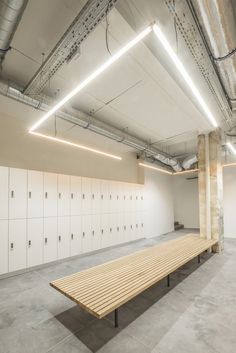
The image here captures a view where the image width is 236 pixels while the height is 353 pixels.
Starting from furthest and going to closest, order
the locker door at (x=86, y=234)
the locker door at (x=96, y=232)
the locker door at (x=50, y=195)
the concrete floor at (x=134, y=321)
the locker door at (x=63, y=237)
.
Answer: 1. the locker door at (x=96, y=232)
2. the locker door at (x=86, y=234)
3. the locker door at (x=63, y=237)
4. the locker door at (x=50, y=195)
5. the concrete floor at (x=134, y=321)

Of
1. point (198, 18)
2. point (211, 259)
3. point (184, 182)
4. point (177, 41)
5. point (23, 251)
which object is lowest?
point (211, 259)

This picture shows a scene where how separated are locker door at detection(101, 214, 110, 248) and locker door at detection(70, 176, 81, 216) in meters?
0.99

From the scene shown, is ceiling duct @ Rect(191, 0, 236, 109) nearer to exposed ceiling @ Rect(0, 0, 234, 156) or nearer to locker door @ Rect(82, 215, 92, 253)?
exposed ceiling @ Rect(0, 0, 234, 156)

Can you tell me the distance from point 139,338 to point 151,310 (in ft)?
1.91

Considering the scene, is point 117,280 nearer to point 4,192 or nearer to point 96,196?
point 4,192

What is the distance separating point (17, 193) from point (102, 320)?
2.95 m

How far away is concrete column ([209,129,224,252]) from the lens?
513cm

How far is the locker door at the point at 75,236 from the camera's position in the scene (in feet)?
16.3

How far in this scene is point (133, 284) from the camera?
2.43 meters

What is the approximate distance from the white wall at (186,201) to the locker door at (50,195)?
725 centimetres

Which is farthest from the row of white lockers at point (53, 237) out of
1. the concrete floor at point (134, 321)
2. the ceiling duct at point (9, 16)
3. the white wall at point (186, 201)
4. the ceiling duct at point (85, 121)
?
the white wall at point (186, 201)

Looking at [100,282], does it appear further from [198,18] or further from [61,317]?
[198,18]

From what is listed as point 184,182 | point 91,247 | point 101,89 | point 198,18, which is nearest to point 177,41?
point 198,18

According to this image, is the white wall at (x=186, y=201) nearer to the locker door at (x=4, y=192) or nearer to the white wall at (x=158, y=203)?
the white wall at (x=158, y=203)
